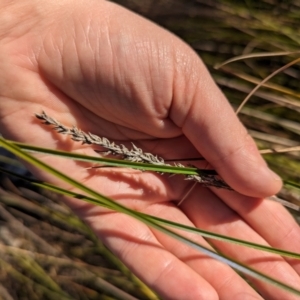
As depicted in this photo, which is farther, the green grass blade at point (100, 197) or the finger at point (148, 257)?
the finger at point (148, 257)

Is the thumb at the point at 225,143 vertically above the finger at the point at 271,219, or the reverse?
the thumb at the point at 225,143

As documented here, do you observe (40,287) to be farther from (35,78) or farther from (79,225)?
(35,78)

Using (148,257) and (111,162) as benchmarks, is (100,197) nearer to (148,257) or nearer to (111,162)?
(111,162)

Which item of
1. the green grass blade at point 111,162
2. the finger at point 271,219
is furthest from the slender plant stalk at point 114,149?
the finger at point 271,219

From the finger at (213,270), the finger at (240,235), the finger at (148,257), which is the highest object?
the finger at (240,235)

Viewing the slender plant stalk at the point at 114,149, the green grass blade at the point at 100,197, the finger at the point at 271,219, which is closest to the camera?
the green grass blade at the point at 100,197

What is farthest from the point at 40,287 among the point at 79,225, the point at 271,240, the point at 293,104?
the point at 293,104

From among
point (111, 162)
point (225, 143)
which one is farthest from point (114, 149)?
point (225, 143)

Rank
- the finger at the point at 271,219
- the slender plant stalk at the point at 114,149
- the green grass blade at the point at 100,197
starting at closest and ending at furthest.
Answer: the green grass blade at the point at 100,197 < the slender plant stalk at the point at 114,149 < the finger at the point at 271,219

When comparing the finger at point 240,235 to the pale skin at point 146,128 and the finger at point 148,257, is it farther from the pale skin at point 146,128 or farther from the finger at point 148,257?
the finger at point 148,257
